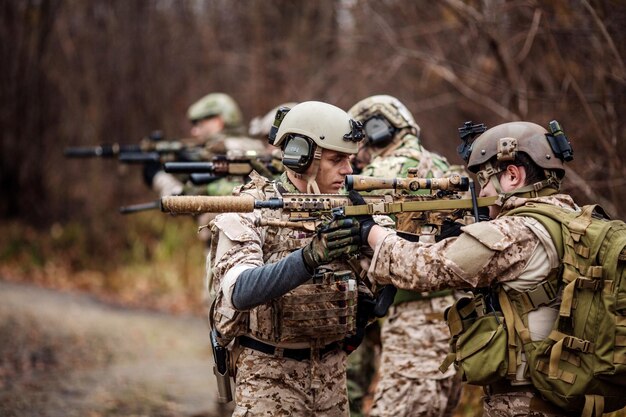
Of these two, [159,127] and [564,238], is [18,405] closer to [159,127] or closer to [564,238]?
[564,238]

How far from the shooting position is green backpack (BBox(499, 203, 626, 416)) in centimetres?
331

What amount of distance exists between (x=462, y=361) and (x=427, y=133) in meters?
8.12

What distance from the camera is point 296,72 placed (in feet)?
49.5

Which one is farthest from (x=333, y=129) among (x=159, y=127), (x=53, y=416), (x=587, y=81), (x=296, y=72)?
(x=159, y=127)

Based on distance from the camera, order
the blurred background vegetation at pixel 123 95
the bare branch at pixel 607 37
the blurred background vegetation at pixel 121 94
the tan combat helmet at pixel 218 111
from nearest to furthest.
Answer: the bare branch at pixel 607 37 < the tan combat helmet at pixel 218 111 < the blurred background vegetation at pixel 123 95 < the blurred background vegetation at pixel 121 94

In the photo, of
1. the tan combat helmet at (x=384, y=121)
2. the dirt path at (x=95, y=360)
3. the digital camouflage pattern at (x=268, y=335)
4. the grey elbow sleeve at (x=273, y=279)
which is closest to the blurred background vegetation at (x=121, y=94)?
the dirt path at (x=95, y=360)

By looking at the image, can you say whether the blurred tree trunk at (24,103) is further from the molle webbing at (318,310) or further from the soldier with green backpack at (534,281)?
the soldier with green backpack at (534,281)

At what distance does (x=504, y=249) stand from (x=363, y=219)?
0.65 meters

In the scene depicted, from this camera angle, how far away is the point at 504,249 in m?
3.34

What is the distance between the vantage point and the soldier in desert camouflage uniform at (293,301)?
3703 mm

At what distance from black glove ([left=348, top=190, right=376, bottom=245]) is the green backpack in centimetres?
75

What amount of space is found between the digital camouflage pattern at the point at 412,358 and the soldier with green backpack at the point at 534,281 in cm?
161

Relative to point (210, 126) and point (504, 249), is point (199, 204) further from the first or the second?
point (210, 126)

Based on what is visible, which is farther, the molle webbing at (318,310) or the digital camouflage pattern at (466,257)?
the molle webbing at (318,310)
